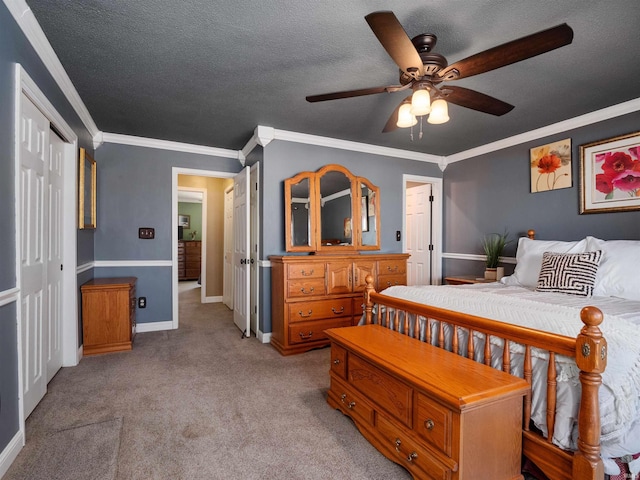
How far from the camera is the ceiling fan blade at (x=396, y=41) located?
1.44m

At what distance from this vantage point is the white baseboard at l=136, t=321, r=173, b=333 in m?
4.11

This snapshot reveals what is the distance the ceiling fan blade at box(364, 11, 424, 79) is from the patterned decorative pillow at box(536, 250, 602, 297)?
5.96ft

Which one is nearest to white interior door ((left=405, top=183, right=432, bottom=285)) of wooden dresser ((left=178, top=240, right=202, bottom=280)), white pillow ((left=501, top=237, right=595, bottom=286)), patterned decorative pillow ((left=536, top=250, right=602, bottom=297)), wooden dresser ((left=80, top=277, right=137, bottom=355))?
white pillow ((left=501, top=237, right=595, bottom=286))

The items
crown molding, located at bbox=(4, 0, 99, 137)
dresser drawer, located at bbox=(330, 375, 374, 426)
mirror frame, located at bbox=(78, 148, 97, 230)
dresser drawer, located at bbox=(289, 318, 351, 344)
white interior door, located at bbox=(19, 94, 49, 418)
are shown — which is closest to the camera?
crown molding, located at bbox=(4, 0, 99, 137)

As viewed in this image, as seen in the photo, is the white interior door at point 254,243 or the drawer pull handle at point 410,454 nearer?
the drawer pull handle at point 410,454

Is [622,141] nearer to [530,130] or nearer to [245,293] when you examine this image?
[530,130]

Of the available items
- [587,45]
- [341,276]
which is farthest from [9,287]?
[587,45]

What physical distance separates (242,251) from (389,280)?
1.81 meters

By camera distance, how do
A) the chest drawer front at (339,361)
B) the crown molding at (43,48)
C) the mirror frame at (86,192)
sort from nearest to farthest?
1. the crown molding at (43,48)
2. the chest drawer front at (339,361)
3. the mirror frame at (86,192)

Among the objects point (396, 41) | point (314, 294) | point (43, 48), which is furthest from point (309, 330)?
point (43, 48)

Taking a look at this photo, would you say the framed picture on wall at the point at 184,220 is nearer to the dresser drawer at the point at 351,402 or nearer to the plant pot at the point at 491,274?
the plant pot at the point at 491,274

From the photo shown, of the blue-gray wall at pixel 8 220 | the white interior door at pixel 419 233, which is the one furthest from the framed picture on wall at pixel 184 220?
the blue-gray wall at pixel 8 220

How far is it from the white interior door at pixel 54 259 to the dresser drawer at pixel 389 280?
3.03m

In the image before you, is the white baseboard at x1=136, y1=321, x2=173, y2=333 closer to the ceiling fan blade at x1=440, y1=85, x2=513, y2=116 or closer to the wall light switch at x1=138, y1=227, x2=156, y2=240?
the wall light switch at x1=138, y1=227, x2=156, y2=240
